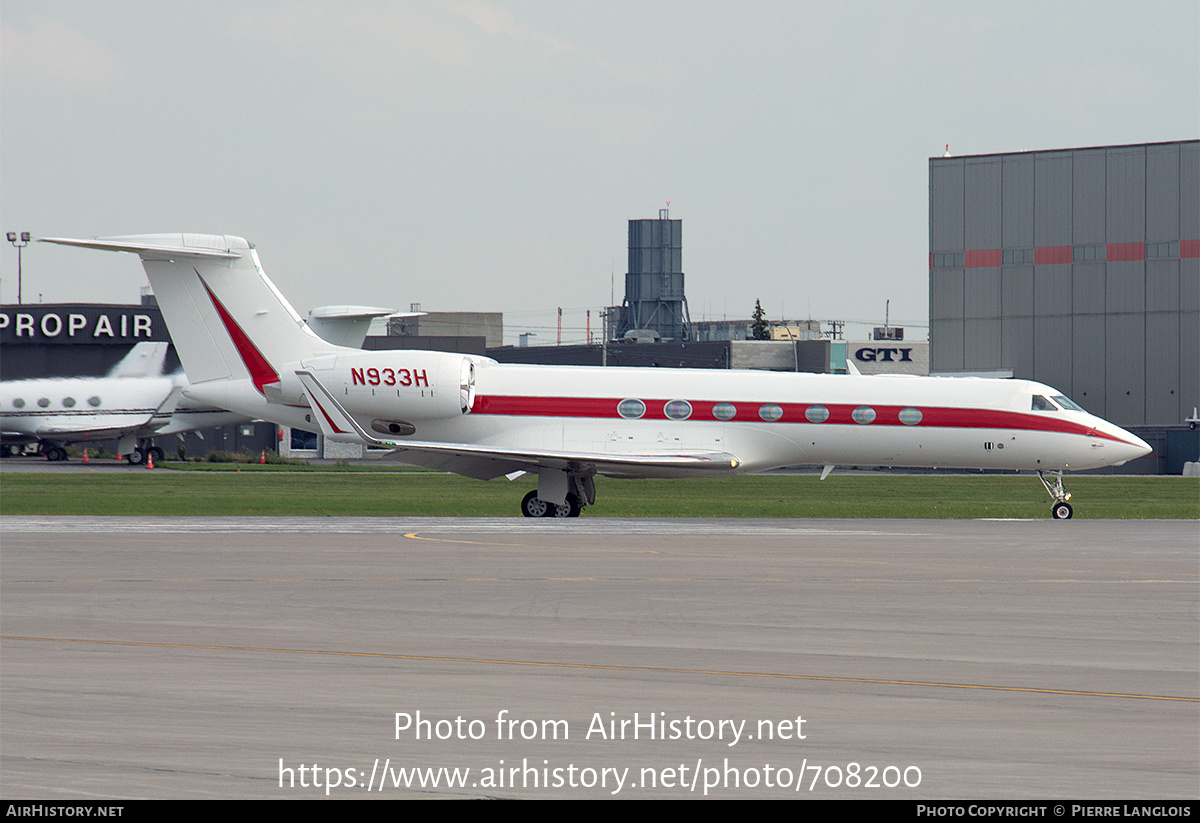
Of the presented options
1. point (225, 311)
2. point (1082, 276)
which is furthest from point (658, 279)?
point (225, 311)

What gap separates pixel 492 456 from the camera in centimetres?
2655

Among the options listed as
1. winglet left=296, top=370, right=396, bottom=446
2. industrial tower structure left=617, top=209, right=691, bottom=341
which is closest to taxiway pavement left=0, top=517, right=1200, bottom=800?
winglet left=296, top=370, right=396, bottom=446

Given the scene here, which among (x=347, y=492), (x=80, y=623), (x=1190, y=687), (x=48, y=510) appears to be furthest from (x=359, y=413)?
(x=1190, y=687)

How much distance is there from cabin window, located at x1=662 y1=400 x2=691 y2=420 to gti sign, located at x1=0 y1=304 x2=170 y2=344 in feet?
155

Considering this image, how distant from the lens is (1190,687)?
895cm

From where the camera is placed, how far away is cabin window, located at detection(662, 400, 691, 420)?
27734 millimetres

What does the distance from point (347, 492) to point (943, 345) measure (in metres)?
34.1

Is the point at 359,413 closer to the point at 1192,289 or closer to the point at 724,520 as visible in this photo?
the point at 724,520

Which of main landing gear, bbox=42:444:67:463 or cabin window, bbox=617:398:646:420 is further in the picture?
main landing gear, bbox=42:444:67:463

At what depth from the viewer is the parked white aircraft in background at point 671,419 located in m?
27.7

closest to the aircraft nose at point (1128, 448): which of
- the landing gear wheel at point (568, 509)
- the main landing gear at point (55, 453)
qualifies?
the landing gear wheel at point (568, 509)

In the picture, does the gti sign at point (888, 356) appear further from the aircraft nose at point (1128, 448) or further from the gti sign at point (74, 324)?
the aircraft nose at point (1128, 448)

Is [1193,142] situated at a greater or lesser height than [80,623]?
greater

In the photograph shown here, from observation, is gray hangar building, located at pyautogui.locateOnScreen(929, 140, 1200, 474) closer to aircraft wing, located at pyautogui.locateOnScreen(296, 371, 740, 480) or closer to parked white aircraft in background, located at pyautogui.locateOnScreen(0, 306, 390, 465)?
parked white aircraft in background, located at pyautogui.locateOnScreen(0, 306, 390, 465)
